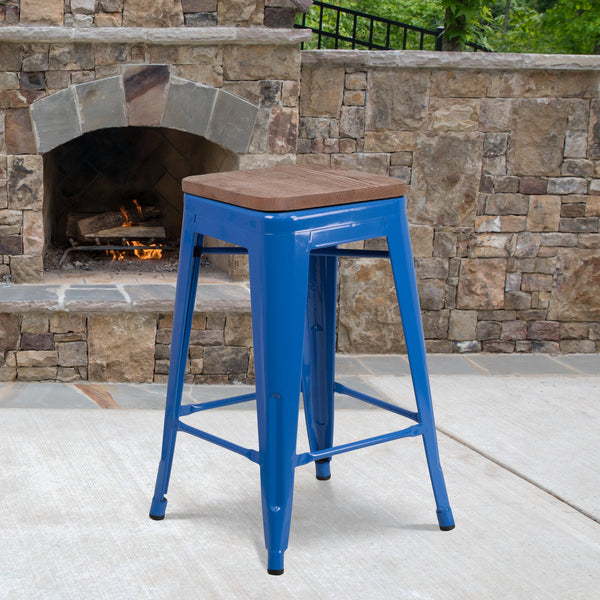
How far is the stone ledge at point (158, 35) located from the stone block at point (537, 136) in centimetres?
119

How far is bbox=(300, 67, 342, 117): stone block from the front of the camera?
12.4 feet

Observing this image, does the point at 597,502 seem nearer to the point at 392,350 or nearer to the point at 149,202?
the point at 392,350

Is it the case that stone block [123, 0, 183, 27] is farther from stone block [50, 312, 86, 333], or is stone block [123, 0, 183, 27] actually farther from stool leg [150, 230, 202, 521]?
stool leg [150, 230, 202, 521]

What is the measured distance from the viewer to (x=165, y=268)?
162 inches

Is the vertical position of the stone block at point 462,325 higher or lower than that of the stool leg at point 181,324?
lower

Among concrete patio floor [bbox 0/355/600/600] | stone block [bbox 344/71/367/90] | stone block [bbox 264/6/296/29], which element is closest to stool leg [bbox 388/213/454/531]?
concrete patio floor [bbox 0/355/600/600]

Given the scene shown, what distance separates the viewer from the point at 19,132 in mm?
3480

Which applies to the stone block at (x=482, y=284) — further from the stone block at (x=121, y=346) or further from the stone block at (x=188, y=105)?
the stone block at (x=121, y=346)

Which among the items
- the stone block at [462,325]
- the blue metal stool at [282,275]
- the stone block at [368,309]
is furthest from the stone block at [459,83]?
the blue metal stool at [282,275]

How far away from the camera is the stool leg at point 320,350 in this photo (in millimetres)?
2414

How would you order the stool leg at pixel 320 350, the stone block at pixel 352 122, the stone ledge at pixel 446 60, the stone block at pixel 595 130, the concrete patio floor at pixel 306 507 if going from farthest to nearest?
the stone block at pixel 595 130
the stone block at pixel 352 122
the stone ledge at pixel 446 60
the stool leg at pixel 320 350
the concrete patio floor at pixel 306 507

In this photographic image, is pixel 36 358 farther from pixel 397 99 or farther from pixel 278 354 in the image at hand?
pixel 397 99

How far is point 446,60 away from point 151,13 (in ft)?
4.54

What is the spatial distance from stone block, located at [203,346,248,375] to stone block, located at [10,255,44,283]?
85 cm
